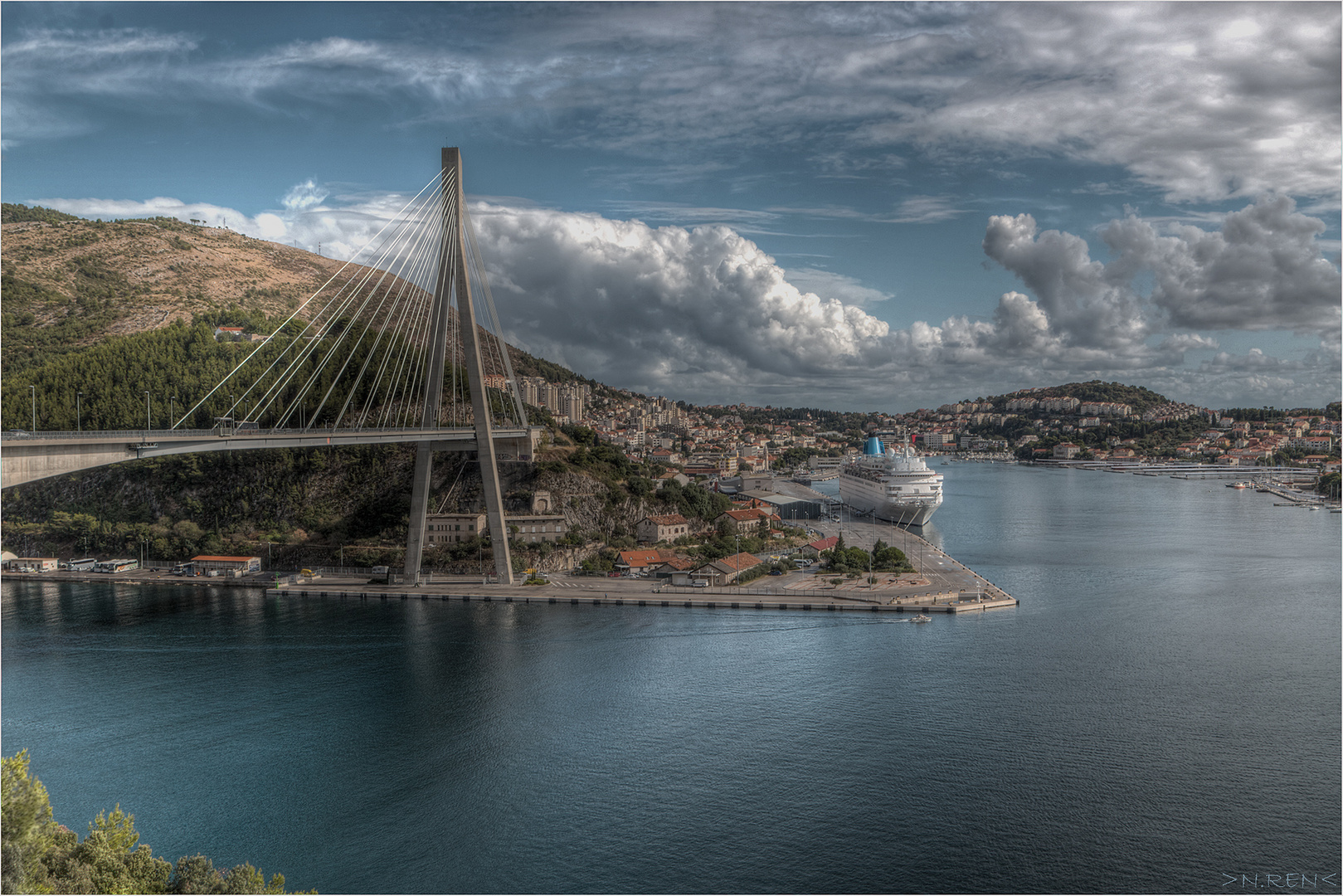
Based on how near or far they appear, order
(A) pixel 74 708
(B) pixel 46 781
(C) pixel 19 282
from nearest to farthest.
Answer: (B) pixel 46 781 → (A) pixel 74 708 → (C) pixel 19 282

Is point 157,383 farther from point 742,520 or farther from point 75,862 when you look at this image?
point 75,862

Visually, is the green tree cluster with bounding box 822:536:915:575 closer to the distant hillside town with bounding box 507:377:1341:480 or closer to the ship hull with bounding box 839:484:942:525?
the ship hull with bounding box 839:484:942:525

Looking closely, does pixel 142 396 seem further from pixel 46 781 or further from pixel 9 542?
pixel 46 781

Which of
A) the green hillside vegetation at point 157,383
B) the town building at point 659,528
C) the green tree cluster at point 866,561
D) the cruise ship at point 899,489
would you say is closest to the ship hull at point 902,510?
the cruise ship at point 899,489

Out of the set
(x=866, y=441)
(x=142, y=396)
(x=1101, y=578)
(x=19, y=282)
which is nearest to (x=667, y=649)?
(x=1101, y=578)

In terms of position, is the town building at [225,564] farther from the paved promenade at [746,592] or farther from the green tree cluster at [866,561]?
the green tree cluster at [866,561]

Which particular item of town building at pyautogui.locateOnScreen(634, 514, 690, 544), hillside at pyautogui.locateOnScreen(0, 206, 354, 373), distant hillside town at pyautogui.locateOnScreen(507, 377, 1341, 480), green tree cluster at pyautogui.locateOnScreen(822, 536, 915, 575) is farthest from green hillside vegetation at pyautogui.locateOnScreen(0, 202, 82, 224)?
green tree cluster at pyautogui.locateOnScreen(822, 536, 915, 575)

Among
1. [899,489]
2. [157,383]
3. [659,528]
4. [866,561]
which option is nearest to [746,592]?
[866,561]
